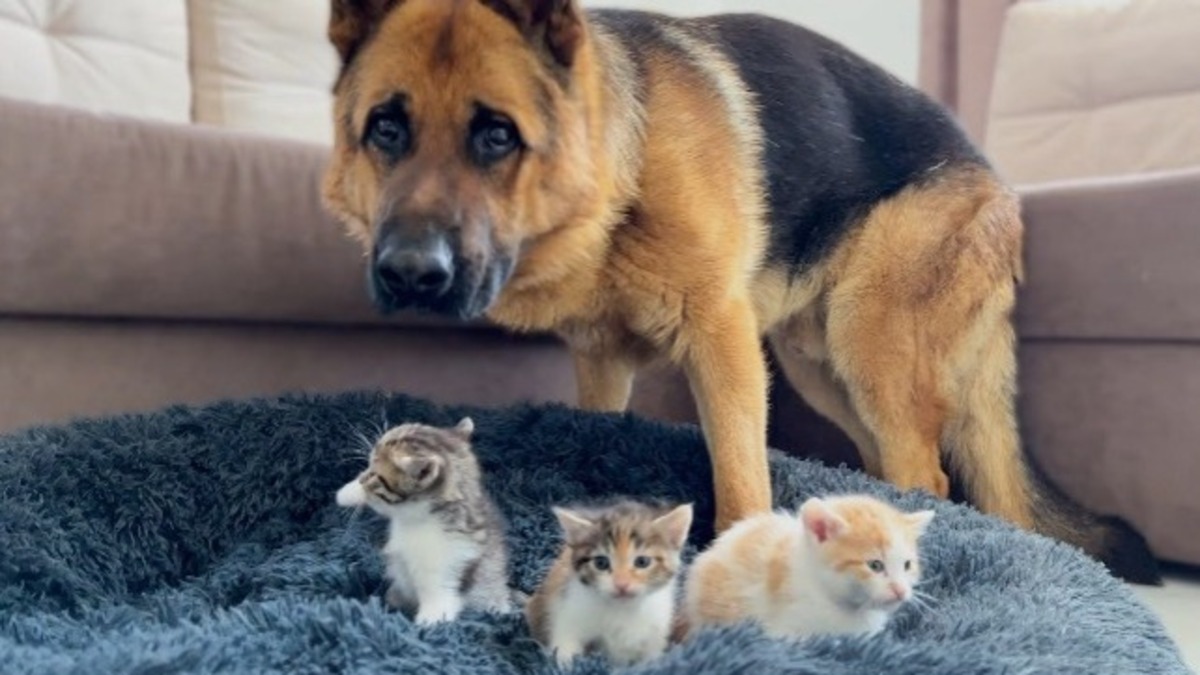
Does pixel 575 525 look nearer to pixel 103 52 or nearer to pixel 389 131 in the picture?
pixel 389 131

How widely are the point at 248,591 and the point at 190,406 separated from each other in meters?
0.40

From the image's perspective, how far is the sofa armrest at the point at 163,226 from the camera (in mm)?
1611

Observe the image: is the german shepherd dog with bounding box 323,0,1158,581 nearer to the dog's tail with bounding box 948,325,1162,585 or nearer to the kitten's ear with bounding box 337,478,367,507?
the dog's tail with bounding box 948,325,1162,585

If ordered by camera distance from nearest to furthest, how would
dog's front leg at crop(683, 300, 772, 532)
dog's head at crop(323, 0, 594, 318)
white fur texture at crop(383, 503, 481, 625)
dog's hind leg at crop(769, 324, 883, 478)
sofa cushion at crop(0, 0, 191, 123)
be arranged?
white fur texture at crop(383, 503, 481, 625) < dog's head at crop(323, 0, 594, 318) < dog's front leg at crop(683, 300, 772, 532) < dog's hind leg at crop(769, 324, 883, 478) < sofa cushion at crop(0, 0, 191, 123)

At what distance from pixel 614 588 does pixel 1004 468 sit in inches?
41.6

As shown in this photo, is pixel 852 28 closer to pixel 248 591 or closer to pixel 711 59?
pixel 711 59

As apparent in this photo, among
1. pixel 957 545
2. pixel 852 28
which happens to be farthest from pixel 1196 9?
pixel 957 545

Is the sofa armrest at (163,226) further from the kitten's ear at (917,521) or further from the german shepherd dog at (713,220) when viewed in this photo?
the kitten's ear at (917,521)

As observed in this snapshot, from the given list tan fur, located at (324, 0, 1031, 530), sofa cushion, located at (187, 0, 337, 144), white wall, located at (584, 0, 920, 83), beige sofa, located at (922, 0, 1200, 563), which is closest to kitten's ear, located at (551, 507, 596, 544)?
tan fur, located at (324, 0, 1031, 530)

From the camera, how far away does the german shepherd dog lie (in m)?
1.35

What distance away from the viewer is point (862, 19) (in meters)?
3.87

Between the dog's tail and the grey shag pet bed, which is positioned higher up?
the grey shag pet bed

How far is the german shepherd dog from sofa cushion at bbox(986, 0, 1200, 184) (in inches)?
44.0

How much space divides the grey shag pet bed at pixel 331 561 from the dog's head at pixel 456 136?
1.04 feet
